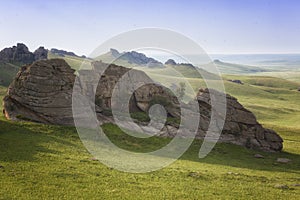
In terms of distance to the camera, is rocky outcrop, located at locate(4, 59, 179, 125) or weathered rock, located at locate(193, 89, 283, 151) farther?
weathered rock, located at locate(193, 89, 283, 151)

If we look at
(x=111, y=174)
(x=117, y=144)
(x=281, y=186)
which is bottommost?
(x=281, y=186)

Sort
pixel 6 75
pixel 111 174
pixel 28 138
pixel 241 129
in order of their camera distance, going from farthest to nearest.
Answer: pixel 6 75, pixel 241 129, pixel 28 138, pixel 111 174

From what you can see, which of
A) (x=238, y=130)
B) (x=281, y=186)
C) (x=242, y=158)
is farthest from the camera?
(x=238, y=130)

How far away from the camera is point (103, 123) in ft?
234

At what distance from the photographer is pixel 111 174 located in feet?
130

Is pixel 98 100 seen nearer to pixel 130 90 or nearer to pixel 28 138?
pixel 130 90

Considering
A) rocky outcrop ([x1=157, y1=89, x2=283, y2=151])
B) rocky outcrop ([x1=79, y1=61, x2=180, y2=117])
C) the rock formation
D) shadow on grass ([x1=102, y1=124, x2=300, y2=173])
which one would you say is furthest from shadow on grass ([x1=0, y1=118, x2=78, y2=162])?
rocky outcrop ([x1=157, y1=89, x2=283, y2=151])

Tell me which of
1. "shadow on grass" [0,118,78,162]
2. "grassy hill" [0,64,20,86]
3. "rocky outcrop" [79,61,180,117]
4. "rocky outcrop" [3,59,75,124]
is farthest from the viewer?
"grassy hill" [0,64,20,86]

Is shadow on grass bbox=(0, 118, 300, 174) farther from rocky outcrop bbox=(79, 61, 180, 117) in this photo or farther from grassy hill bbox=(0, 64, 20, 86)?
grassy hill bbox=(0, 64, 20, 86)

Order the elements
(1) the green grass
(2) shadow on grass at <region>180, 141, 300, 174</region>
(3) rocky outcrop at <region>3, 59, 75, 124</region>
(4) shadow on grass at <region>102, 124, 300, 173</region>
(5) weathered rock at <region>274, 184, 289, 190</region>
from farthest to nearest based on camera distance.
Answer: (3) rocky outcrop at <region>3, 59, 75, 124</region> < (4) shadow on grass at <region>102, 124, 300, 173</region> < (2) shadow on grass at <region>180, 141, 300, 174</region> < (5) weathered rock at <region>274, 184, 289, 190</region> < (1) the green grass

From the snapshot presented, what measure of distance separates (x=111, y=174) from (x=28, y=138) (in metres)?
21.7

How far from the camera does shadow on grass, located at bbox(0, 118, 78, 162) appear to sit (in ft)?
143

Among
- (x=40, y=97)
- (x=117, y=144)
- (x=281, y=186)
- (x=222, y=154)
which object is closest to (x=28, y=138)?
(x=40, y=97)

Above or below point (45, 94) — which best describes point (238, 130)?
below
